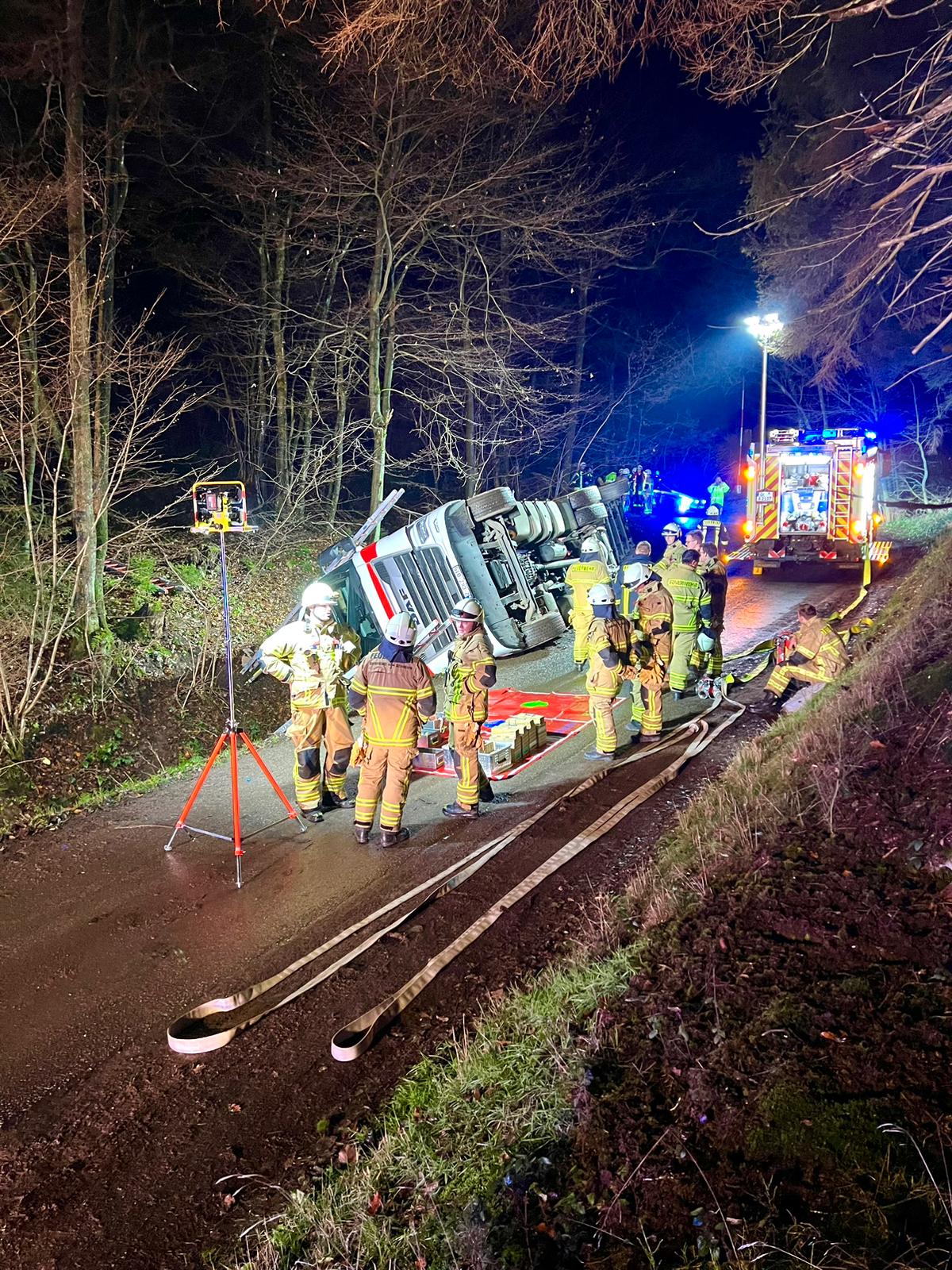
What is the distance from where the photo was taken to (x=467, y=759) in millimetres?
7164

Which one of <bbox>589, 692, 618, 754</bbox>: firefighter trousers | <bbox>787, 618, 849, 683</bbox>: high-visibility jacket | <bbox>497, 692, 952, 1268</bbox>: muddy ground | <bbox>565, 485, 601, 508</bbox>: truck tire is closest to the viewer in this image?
<bbox>497, 692, 952, 1268</bbox>: muddy ground

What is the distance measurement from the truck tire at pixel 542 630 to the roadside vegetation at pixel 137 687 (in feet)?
11.2

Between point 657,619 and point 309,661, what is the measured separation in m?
3.94

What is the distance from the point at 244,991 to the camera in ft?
15.3

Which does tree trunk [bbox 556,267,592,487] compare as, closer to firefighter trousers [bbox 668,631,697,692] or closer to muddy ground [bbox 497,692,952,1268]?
firefighter trousers [bbox 668,631,697,692]

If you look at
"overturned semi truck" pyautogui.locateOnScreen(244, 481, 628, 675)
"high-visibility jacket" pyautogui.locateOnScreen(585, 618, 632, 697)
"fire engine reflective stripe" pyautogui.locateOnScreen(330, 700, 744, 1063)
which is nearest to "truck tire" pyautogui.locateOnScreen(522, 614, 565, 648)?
"overturned semi truck" pyautogui.locateOnScreen(244, 481, 628, 675)

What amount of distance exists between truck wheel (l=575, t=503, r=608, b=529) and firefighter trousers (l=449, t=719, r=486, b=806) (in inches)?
322

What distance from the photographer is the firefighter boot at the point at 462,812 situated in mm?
7180

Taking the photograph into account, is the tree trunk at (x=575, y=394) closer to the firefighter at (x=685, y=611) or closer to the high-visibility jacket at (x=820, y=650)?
the firefighter at (x=685, y=611)

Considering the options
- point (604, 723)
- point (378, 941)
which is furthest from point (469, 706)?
point (378, 941)

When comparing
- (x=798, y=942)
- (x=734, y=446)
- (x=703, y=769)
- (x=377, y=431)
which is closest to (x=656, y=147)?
(x=734, y=446)

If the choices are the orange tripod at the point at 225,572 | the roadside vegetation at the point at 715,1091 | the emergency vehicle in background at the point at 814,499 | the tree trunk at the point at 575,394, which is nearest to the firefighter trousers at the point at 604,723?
the orange tripod at the point at 225,572

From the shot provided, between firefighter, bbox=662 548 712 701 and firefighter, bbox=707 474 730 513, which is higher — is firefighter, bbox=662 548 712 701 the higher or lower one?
the lower one

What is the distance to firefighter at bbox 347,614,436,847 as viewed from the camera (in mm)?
6668
